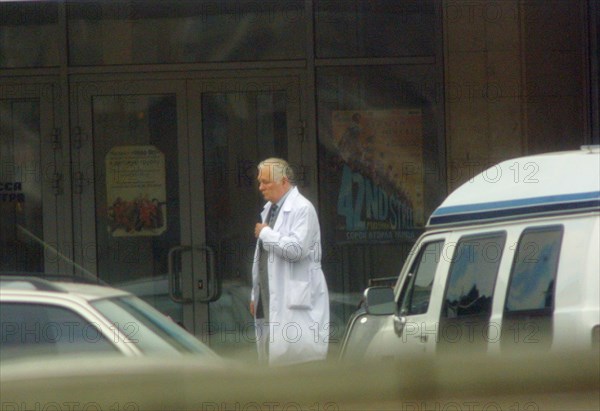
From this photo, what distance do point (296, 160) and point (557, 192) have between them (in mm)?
5972

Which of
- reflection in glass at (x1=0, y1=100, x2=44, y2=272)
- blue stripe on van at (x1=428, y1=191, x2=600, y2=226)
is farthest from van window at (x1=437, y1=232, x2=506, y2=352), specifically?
reflection in glass at (x1=0, y1=100, x2=44, y2=272)

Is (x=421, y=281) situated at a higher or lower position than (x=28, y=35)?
lower

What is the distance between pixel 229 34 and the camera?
34.1ft

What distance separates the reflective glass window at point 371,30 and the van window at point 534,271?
5.87 m

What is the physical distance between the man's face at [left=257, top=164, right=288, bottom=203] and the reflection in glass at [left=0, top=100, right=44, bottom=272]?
13.2 ft

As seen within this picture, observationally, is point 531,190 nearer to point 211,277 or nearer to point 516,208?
point 516,208

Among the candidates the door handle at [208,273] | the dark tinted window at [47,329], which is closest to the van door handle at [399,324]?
the dark tinted window at [47,329]

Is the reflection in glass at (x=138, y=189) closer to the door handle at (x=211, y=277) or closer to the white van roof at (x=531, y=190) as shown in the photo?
the door handle at (x=211, y=277)

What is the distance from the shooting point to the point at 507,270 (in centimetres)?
474

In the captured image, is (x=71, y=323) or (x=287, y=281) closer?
(x=71, y=323)

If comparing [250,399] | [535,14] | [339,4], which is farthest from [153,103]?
[250,399]

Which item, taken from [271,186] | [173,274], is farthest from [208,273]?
[271,186]

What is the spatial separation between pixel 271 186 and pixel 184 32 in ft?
12.4

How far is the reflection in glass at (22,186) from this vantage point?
1041cm
